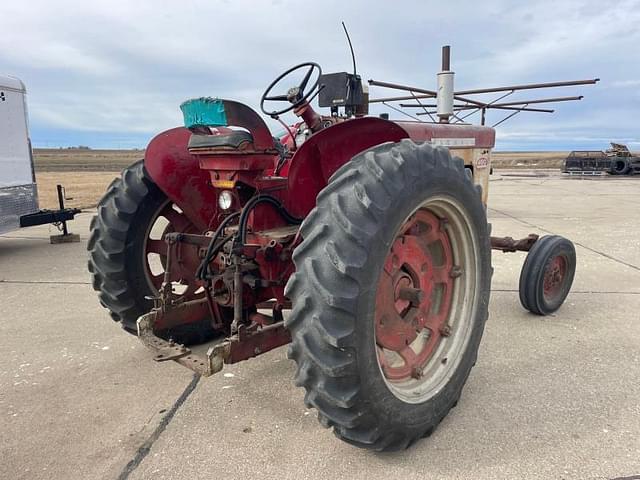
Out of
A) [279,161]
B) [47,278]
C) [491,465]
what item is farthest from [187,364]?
[47,278]

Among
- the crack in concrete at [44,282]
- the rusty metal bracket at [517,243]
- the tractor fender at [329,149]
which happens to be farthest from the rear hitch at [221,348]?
the crack in concrete at [44,282]

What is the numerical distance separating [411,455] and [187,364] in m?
1.14

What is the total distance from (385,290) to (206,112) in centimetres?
127

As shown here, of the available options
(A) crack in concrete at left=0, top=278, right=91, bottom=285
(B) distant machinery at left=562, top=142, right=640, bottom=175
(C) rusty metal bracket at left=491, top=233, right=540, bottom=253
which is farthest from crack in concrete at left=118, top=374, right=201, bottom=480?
(B) distant machinery at left=562, top=142, right=640, bottom=175

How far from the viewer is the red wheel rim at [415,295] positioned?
8.05ft

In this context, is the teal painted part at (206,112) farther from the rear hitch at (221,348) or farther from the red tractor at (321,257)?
the rear hitch at (221,348)

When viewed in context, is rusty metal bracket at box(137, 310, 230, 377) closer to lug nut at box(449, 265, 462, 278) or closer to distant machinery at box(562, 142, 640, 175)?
lug nut at box(449, 265, 462, 278)

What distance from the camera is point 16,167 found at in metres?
7.38

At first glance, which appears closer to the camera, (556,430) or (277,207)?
(556,430)

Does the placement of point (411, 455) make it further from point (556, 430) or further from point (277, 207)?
point (277, 207)

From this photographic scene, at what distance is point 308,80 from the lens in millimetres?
3221

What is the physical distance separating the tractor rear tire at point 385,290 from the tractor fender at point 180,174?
4.42ft

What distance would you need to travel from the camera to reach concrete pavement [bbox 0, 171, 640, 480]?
2.26 m

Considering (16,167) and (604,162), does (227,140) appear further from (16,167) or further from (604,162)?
(604,162)
